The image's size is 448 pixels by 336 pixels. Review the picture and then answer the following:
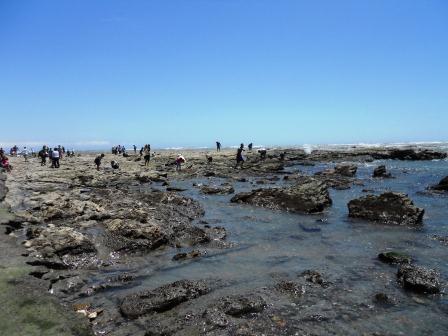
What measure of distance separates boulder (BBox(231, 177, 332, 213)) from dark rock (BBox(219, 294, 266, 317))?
12820 mm

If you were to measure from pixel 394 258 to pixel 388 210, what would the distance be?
292 inches

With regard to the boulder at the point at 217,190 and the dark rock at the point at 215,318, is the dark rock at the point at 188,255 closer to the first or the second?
the dark rock at the point at 215,318

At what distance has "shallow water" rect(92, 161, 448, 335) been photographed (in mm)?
9531

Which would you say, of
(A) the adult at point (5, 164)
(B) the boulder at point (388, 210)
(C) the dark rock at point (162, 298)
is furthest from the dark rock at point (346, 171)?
(A) the adult at point (5, 164)

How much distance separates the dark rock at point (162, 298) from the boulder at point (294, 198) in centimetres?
1265

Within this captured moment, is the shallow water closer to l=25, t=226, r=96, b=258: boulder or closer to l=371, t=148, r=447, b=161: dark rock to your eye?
l=25, t=226, r=96, b=258: boulder

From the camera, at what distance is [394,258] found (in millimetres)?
13242

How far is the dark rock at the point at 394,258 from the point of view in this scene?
13195 millimetres

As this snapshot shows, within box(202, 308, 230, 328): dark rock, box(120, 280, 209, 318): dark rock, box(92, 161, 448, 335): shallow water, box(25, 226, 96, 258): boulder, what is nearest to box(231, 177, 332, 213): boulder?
box(92, 161, 448, 335): shallow water

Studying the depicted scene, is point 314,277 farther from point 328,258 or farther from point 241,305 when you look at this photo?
point 241,305

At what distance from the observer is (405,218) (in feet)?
63.9

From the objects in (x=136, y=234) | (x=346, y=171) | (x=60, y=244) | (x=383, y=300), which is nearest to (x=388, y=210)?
(x=383, y=300)

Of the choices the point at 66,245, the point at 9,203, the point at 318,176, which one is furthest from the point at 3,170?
the point at 66,245

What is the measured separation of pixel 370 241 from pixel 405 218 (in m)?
4.27
